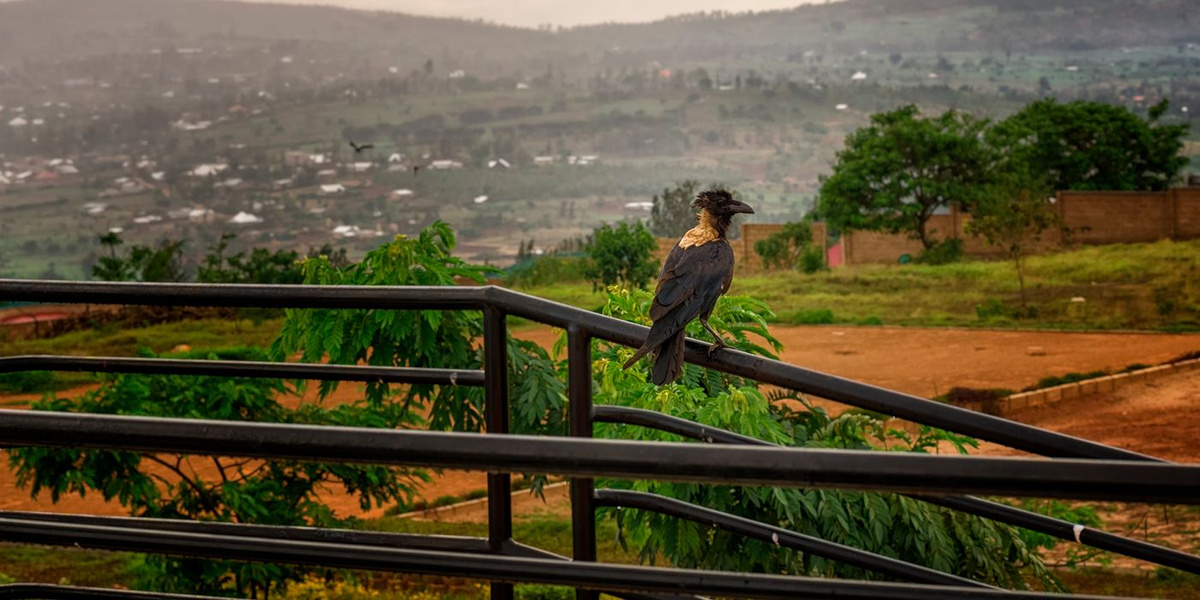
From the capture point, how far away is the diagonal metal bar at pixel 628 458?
494mm

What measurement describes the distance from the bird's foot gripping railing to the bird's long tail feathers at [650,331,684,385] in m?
0.39

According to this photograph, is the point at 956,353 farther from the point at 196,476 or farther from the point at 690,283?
the point at 690,283

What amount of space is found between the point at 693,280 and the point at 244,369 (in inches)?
31.7

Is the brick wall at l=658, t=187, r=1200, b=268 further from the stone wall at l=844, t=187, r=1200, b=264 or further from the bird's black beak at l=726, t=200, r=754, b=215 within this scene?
the bird's black beak at l=726, t=200, r=754, b=215

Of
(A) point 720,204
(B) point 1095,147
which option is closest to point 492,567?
(A) point 720,204

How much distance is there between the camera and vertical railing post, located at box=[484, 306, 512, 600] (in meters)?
1.00

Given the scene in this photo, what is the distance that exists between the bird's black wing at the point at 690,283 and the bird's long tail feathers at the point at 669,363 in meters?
0.02

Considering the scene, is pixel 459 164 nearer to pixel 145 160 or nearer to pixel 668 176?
pixel 668 176

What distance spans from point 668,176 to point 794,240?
190 inches

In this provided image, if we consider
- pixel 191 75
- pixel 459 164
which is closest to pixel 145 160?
pixel 191 75

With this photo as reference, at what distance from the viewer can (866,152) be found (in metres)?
18.3

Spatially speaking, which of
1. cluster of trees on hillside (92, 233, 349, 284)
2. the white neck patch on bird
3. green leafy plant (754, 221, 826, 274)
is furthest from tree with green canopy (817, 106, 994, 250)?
the white neck patch on bird

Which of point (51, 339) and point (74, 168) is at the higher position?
point (74, 168)

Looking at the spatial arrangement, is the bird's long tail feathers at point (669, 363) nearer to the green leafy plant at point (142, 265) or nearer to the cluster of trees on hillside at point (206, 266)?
the cluster of trees on hillside at point (206, 266)
